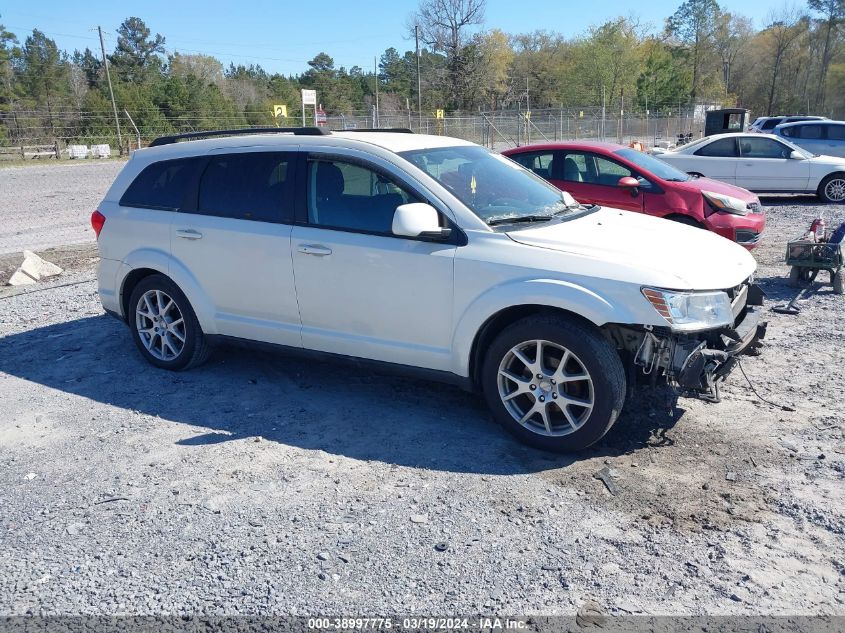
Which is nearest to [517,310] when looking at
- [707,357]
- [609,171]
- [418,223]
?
[418,223]

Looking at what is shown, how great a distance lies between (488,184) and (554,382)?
156cm

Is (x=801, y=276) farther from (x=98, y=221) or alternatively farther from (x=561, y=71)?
(x=561, y=71)

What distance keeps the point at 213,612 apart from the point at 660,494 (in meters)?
2.31

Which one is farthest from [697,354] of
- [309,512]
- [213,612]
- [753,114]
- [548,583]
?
[753,114]

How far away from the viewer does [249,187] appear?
5.36 meters

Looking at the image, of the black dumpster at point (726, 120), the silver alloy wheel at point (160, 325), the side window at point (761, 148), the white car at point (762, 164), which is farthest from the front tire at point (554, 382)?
the black dumpster at point (726, 120)

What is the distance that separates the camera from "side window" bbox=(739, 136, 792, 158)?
50.3 feet

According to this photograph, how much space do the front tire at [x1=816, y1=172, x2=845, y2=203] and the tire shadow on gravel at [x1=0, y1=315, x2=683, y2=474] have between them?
12.6 m

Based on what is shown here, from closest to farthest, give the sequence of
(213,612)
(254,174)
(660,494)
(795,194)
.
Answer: (213,612) → (660,494) → (254,174) → (795,194)

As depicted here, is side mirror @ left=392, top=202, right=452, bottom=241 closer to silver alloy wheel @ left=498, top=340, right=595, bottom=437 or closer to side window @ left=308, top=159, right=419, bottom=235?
side window @ left=308, top=159, right=419, bottom=235

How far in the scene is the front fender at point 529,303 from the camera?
4.04 meters

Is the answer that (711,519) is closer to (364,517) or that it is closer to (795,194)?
(364,517)

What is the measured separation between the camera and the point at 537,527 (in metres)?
3.56

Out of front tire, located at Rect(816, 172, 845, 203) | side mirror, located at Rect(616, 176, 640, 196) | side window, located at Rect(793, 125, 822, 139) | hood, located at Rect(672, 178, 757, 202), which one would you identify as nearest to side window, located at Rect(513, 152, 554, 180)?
side mirror, located at Rect(616, 176, 640, 196)
